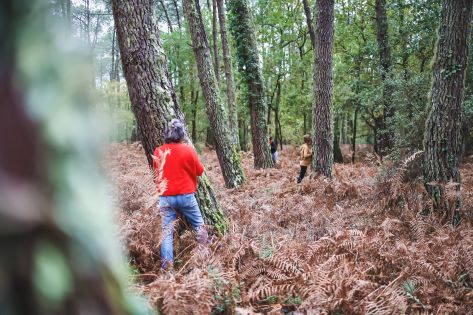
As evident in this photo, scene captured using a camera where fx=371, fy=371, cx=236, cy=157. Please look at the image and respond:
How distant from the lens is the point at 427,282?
4.08 meters

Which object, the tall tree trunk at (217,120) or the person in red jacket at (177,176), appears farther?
the tall tree trunk at (217,120)

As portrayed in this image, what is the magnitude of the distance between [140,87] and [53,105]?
4.41 metres

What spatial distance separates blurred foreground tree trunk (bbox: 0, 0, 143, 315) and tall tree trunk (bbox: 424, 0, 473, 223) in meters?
7.07

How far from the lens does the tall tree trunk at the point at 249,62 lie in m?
13.3

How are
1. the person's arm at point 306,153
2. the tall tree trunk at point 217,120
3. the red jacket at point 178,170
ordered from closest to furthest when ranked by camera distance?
the red jacket at point 178,170, the tall tree trunk at point 217,120, the person's arm at point 306,153

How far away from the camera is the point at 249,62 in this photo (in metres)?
13.3

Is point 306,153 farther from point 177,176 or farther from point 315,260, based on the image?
point 315,260

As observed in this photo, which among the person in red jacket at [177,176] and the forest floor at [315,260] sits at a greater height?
the person in red jacket at [177,176]

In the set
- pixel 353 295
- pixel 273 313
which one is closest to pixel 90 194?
pixel 273 313

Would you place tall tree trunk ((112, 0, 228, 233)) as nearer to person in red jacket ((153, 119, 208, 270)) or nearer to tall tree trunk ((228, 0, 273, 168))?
person in red jacket ((153, 119, 208, 270))

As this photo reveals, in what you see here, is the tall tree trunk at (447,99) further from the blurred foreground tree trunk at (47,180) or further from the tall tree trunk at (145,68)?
the blurred foreground tree trunk at (47,180)

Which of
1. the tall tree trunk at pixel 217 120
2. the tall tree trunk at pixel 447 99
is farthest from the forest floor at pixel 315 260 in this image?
the tall tree trunk at pixel 217 120

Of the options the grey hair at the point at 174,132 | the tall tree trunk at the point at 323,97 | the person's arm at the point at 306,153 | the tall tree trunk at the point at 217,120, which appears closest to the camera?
the grey hair at the point at 174,132

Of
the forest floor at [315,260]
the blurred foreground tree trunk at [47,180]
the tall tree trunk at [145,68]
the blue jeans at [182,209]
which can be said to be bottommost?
the forest floor at [315,260]
